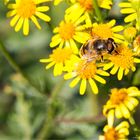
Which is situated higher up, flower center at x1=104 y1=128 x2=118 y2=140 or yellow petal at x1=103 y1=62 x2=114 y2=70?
yellow petal at x1=103 y1=62 x2=114 y2=70

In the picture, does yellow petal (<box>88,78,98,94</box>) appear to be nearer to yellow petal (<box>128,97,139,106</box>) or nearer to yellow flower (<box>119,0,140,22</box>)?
yellow petal (<box>128,97,139,106</box>)

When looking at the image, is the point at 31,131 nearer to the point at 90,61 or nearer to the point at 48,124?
the point at 48,124

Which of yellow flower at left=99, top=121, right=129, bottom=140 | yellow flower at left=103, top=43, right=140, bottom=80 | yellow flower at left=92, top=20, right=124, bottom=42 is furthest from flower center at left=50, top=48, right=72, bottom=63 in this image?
yellow flower at left=99, top=121, right=129, bottom=140

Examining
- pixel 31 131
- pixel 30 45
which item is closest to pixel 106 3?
pixel 31 131

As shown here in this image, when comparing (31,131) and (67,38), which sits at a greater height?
(67,38)

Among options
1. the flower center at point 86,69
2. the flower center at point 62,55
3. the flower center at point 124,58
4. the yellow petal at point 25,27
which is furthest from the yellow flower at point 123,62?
the yellow petal at point 25,27

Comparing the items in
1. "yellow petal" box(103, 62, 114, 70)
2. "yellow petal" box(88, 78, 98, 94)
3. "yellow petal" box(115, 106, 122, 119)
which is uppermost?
"yellow petal" box(103, 62, 114, 70)

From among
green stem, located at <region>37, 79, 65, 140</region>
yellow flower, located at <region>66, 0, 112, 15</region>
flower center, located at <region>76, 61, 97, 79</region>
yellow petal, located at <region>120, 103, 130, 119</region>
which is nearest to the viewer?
yellow petal, located at <region>120, 103, 130, 119</region>
